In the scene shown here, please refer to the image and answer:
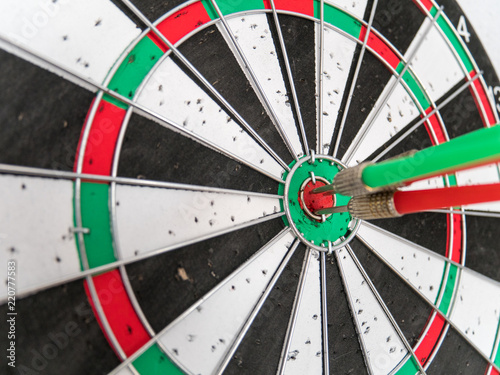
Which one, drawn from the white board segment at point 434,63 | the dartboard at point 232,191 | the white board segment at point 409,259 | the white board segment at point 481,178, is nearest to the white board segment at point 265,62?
the dartboard at point 232,191

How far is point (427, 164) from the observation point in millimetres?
684

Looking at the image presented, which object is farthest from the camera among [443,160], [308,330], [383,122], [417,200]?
[383,122]

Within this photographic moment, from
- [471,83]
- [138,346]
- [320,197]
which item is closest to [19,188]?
[138,346]

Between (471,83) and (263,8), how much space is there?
0.75 m

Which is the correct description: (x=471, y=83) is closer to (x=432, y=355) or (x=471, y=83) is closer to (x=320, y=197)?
(x=320, y=197)

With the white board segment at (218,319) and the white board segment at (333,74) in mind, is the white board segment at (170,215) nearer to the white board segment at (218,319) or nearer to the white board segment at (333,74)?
the white board segment at (218,319)

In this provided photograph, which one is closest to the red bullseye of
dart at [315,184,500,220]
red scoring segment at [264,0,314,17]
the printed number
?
dart at [315,184,500,220]

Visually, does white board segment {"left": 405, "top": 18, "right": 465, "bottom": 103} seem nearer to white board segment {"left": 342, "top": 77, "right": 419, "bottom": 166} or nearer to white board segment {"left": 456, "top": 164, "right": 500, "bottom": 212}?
white board segment {"left": 342, "top": 77, "right": 419, "bottom": 166}

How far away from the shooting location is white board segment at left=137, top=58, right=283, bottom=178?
0.88 metres

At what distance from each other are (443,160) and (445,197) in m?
0.11

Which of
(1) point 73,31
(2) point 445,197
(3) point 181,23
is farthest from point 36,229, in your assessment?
(2) point 445,197

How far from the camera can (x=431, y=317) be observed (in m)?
1.18

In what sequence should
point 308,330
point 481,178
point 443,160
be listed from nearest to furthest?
point 443,160 < point 308,330 < point 481,178

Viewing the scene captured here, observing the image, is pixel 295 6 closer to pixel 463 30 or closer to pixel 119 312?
pixel 463 30
